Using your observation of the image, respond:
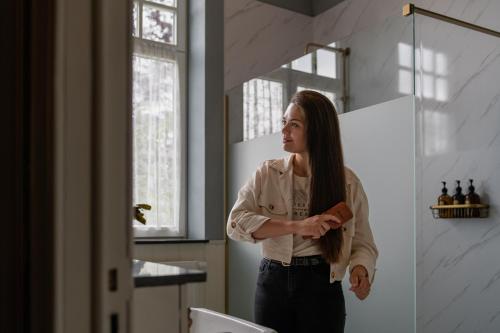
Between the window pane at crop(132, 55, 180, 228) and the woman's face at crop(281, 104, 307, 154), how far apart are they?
2.06 m

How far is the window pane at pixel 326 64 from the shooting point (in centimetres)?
293

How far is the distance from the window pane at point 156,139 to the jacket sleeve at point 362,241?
220 centimetres

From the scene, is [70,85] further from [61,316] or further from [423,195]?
[423,195]

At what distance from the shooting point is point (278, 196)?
74.7 inches

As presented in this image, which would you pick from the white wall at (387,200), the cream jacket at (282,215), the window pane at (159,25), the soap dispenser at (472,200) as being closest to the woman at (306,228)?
the cream jacket at (282,215)

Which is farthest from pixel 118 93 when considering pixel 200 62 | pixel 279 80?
pixel 200 62

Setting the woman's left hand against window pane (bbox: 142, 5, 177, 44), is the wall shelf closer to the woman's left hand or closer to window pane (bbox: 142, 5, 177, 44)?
the woman's left hand

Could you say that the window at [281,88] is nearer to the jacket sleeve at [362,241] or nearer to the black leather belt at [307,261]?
the jacket sleeve at [362,241]

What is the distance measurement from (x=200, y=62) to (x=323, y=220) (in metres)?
2.49

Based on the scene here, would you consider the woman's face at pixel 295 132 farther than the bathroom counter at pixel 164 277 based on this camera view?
Yes

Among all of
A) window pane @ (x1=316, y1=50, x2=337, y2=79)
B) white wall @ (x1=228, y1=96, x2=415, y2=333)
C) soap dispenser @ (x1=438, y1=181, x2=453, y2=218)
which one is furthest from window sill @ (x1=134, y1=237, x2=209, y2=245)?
soap dispenser @ (x1=438, y1=181, x2=453, y2=218)

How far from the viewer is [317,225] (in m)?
1.74

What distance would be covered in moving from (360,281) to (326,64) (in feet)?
4.92
